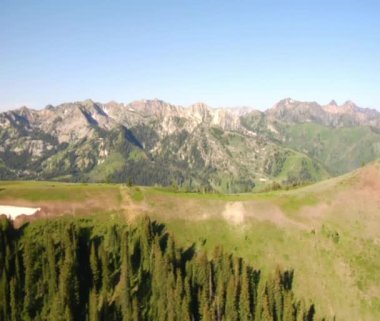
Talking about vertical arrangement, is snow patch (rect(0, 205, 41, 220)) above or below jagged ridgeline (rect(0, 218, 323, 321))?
above

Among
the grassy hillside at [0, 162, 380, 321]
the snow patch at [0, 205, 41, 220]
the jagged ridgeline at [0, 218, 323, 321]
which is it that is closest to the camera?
the jagged ridgeline at [0, 218, 323, 321]

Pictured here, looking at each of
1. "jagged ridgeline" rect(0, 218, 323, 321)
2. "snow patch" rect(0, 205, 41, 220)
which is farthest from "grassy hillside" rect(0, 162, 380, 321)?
"jagged ridgeline" rect(0, 218, 323, 321)

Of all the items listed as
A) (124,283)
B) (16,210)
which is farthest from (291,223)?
(16,210)

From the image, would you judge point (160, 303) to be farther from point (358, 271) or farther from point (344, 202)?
point (344, 202)

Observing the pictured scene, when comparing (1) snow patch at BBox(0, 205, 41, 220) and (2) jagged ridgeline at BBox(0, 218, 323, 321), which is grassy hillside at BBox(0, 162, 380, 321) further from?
(2) jagged ridgeline at BBox(0, 218, 323, 321)

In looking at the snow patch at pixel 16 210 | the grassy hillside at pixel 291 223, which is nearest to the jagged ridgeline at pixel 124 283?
the snow patch at pixel 16 210

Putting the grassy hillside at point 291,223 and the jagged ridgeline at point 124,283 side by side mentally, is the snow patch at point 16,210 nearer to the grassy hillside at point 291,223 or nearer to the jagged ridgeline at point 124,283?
the grassy hillside at point 291,223
